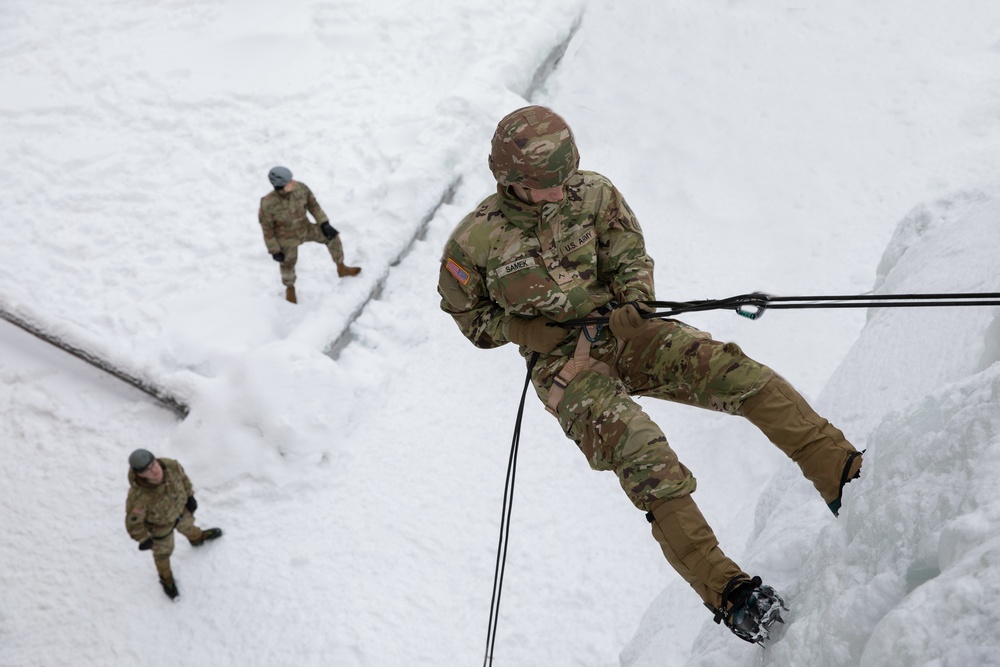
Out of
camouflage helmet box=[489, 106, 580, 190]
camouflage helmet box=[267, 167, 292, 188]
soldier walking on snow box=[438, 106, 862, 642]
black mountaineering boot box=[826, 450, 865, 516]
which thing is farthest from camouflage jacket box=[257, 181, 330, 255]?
black mountaineering boot box=[826, 450, 865, 516]

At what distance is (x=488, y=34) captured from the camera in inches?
433

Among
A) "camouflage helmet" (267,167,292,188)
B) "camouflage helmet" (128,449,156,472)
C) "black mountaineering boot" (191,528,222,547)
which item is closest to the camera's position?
"camouflage helmet" (128,449,156,472)


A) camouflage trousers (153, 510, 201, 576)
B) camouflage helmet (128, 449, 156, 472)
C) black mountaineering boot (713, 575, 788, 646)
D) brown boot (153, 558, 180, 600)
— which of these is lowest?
brown boot (153, 558, 180, 600)

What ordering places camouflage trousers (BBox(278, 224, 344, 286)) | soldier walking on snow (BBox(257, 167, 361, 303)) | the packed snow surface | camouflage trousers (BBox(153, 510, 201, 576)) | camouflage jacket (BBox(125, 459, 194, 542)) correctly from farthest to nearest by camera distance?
1. camouflage trousers (BBox(278, 224, 344, 286))
2. soldier walking on snow (BBox(257, 167, 361, 303))
3. camouflage trousers (BBox(153, 510, 201, 576))
4. camouflage jacket (BBox(125, 459, 194, 542))
5. the packed snow surface

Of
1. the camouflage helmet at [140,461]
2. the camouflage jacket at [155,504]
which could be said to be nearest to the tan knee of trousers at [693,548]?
the camouflage helmet at [140,461]

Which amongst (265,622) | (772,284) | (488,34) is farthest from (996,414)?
(488,34)

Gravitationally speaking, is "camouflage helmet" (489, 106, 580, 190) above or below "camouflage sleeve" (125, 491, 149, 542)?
above

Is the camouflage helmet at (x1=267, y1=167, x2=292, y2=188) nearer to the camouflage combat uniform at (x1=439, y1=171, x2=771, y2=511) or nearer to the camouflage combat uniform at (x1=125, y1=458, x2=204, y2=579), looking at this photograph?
the camouflage combat uniform at (x1=125, y1=458, x2=204, y2=579)

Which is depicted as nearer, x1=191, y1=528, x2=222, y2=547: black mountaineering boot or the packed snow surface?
the packed snow surface

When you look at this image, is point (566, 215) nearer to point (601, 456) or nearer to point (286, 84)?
point (601, 456)

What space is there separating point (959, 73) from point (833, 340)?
16.7 ft

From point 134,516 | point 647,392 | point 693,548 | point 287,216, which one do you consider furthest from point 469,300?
point 287,216

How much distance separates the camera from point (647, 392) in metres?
4.07

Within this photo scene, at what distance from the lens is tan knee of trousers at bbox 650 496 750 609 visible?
10.9 ft
